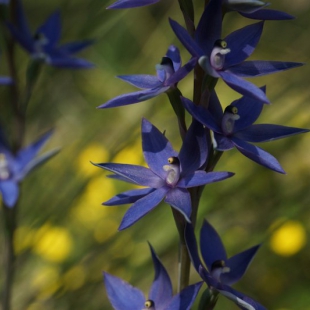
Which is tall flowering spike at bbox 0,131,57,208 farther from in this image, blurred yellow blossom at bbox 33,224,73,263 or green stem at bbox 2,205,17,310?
blurred yellow blossom at bbox 33,224,73,263

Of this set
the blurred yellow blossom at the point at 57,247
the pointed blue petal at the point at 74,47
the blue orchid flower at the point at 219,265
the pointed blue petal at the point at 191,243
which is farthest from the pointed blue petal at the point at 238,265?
the blurred yellow blossom at the point at 57,247

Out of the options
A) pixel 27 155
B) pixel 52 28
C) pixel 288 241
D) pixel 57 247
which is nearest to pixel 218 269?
pixel 27 155

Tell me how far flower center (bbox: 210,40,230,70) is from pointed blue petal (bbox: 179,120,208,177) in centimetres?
9

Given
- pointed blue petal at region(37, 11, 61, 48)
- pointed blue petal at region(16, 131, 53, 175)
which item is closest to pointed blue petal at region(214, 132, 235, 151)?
pointed blue petal at region(16, 131, 53, 175)

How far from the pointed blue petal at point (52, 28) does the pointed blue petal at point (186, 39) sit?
1.08 m

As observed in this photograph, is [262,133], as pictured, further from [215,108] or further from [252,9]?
[252,9]

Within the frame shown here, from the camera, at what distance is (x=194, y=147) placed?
2.95 ft

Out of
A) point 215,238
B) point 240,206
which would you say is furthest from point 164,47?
point 215,238

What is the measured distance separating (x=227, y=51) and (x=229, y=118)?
0.10 meters

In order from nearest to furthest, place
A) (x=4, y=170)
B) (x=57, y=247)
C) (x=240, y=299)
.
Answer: (x=240, y=299) < (x=4, y=170) < (x=57, y=247)

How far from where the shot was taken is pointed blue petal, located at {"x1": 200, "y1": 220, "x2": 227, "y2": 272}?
1.00 m

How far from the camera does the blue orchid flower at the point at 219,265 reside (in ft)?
2.87

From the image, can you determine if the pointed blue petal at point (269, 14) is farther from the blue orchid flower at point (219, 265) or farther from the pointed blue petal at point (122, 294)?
the pointed blue petal at point (122, 294)

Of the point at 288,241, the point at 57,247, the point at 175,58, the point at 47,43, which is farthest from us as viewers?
the point at 57,247
